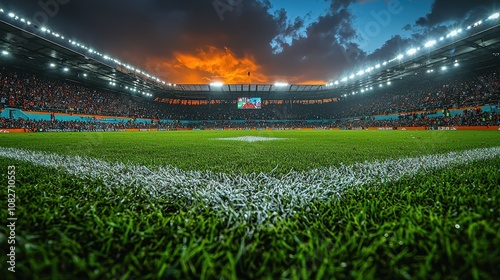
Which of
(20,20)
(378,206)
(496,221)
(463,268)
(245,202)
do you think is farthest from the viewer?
(20,20)

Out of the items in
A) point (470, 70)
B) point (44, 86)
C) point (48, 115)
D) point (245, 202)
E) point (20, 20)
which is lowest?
point (245, 202)

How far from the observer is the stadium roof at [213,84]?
20.3 metres

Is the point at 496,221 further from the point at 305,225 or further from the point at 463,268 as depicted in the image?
the point at 305,225

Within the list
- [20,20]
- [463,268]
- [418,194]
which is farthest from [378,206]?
[20,20]

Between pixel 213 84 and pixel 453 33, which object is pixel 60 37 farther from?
pixel 453 33

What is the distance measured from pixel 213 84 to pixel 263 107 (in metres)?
13.5

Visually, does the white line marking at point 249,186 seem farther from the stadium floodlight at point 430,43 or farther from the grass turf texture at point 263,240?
the stadium floodlight at point 430,43

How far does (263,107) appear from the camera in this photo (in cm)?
5341

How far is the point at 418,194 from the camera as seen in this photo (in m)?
1.47

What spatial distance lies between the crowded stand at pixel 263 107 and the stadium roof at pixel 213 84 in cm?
168

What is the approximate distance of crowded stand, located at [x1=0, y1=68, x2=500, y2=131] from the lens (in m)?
24.9

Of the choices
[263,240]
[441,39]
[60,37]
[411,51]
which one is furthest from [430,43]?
[60,37]

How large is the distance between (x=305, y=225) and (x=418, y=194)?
908 millimetres

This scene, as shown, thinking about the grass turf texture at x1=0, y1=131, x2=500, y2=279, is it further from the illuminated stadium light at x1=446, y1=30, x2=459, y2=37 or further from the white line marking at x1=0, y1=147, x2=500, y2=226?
the illuminated stadium light at x1=446, y1=30, x2=459, y2=37
